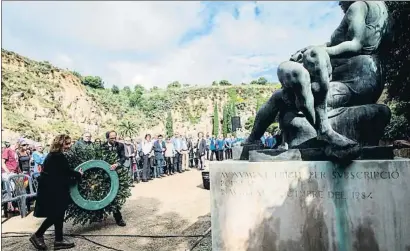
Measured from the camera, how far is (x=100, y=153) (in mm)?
Answer: 6500

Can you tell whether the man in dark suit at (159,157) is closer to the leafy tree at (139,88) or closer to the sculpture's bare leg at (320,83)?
the sculpture's bare leg at (320,83)

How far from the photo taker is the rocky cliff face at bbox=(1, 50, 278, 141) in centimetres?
3441

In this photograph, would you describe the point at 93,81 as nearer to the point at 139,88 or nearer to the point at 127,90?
the point at 127,90

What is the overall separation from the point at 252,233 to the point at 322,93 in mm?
1418

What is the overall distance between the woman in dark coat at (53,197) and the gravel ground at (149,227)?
24 cm

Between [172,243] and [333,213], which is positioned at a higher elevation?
[333,213]

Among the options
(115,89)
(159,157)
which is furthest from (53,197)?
(115,89)

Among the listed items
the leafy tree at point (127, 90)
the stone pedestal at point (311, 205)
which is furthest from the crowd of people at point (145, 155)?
the leafy tree at point (127, 90)

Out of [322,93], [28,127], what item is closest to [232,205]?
[322,93]

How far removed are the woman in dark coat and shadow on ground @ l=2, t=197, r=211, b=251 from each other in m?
0.22

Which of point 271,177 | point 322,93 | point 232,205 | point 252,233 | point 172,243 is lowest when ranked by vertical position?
point 172,243

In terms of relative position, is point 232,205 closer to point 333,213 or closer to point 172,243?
point 333,213

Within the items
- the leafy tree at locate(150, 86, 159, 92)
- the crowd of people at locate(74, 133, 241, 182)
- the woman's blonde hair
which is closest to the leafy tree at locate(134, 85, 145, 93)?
the leafy tree at locate(150, 86, 159, 92)

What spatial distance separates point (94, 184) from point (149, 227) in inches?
46.0
